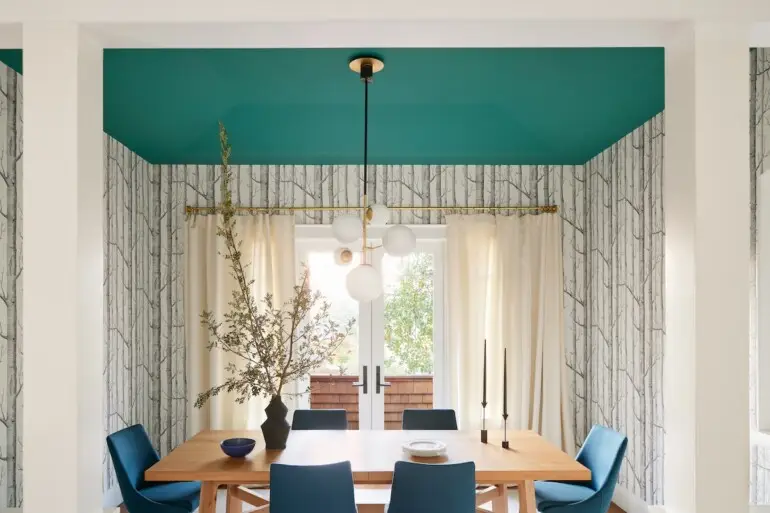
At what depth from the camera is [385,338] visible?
5.41 m

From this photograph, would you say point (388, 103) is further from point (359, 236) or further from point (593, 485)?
point (593, 485)

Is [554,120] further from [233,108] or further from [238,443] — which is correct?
[238,443]

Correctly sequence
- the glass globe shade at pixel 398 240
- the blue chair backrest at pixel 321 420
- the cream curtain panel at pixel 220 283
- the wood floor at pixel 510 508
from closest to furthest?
the glass globe shade at pixel 398 240
the blue chair backrest at pixel 321 420
the wood floor at pixel 510 508
the cream curtain panel at pixel 220 283

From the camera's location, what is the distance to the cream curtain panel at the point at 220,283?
5.15 meters

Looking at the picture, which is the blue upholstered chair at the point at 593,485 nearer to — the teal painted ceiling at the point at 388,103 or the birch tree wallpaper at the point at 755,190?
the birch tree wallpaper at the point at 755,190

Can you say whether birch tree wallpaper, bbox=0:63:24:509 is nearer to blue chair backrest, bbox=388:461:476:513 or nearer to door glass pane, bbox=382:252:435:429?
blue chair backrest, bbox=388:461:476:513

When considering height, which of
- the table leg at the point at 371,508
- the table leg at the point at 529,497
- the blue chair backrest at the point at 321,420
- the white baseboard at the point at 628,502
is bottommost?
the white baseboard at the point at 628,502

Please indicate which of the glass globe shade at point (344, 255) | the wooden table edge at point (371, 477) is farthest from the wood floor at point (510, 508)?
the glass globe shade at point (344, 255)

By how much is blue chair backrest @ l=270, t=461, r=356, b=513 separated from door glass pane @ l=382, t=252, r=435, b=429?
8.71 ft

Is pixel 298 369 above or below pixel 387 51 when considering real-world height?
below

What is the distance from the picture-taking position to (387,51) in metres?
3.17

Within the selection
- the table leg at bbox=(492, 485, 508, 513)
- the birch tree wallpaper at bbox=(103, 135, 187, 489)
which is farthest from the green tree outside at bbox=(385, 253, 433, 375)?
the table leg at bbox=(492, 485, 508, 513)

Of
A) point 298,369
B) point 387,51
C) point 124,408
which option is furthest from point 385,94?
point 124,408

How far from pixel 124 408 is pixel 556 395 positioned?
328 centimetres
